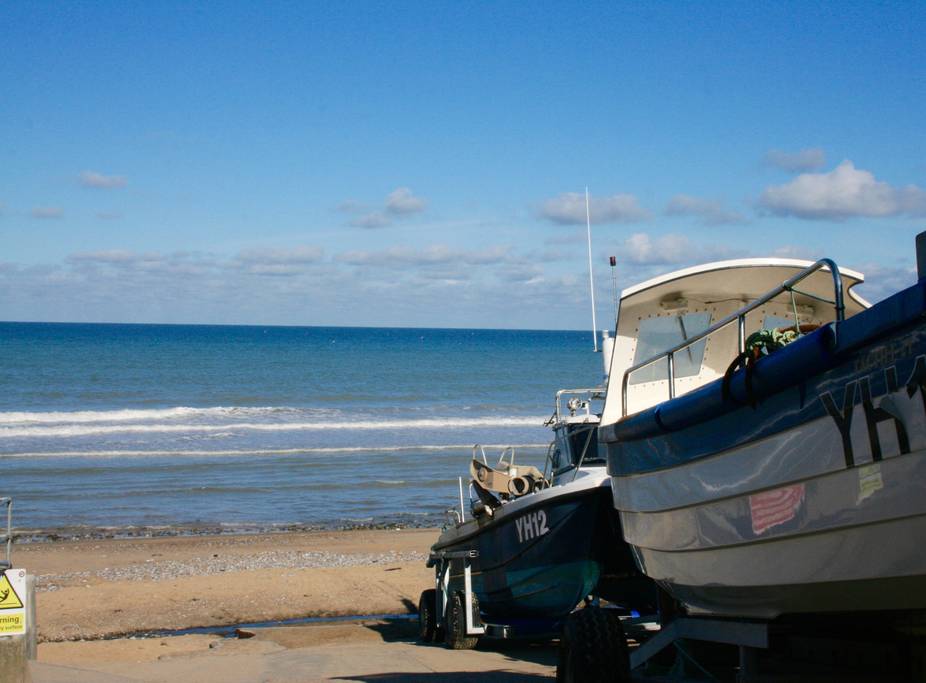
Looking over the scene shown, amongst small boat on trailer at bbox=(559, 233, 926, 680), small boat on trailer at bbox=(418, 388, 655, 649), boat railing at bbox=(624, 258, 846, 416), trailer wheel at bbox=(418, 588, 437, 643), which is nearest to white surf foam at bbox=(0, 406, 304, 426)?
trailer wheel at bbox=(418, 588, 437, 643)

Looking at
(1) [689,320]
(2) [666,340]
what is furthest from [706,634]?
(1) [689,320]

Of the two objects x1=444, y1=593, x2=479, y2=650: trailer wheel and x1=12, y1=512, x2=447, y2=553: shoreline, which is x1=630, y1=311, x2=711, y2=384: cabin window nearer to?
x1=444, y1=593, x2=479, y2=650: trailer wheel

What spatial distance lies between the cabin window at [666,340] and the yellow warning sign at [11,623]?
181 inches

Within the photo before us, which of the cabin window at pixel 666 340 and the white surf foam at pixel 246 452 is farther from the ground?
the cabin window at pixel 666 340

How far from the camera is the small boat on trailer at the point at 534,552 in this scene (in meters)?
8.85

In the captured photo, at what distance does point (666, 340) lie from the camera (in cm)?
779

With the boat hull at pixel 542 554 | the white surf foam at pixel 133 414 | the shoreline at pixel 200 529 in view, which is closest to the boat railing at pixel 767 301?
the boat hull at pixel 542 554

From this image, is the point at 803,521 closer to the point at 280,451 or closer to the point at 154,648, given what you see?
the point at 154,648

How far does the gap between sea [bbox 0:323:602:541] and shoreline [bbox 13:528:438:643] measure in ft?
4.94

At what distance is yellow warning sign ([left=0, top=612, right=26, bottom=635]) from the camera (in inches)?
307

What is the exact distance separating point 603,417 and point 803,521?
9.05ft

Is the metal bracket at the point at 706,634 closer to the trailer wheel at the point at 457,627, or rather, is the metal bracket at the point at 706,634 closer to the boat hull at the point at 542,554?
the boat hull at the point at 542,554

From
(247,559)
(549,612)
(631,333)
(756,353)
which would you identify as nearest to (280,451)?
(247,559)

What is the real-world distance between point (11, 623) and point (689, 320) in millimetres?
5203
